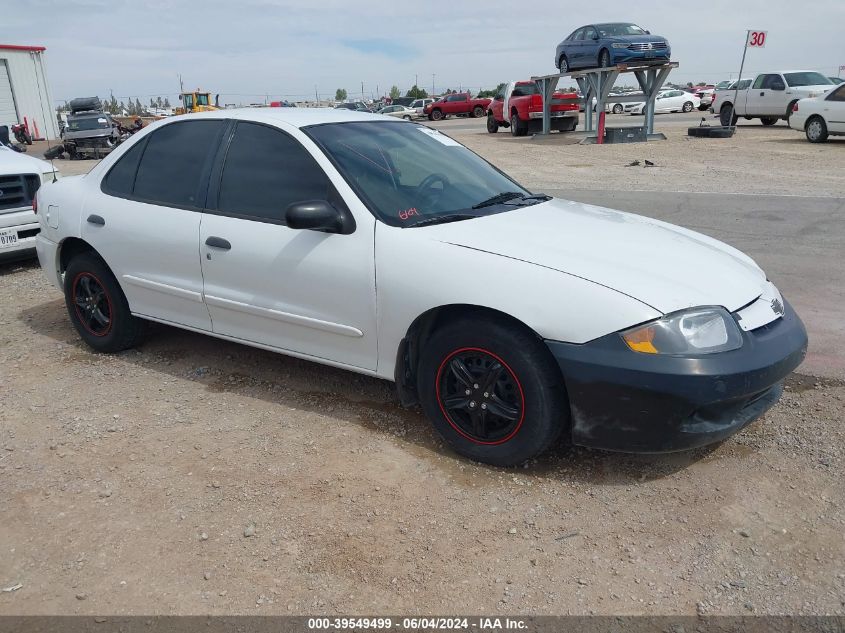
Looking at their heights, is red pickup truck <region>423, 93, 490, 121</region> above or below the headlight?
below

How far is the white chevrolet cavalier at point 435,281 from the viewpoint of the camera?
3006 mm

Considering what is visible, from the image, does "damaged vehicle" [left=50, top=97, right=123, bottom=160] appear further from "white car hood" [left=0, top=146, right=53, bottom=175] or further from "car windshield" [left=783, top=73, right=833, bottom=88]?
"car windshield" [left=783, top=73, right=833, bottom=88]

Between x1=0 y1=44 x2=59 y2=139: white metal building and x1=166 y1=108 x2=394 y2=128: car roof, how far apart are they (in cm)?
3611

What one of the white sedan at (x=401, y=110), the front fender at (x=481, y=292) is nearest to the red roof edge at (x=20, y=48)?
the white sedan at (x=401, y=110)

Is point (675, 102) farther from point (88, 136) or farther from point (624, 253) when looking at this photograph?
point (624, 253)

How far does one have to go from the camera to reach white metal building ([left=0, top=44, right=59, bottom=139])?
114ft

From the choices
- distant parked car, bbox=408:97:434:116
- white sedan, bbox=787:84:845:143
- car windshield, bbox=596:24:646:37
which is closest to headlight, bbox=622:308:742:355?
white sedan, bbox=787:84:845:143

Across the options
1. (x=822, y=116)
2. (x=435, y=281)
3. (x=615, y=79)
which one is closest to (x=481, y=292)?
(x=435, y=281)

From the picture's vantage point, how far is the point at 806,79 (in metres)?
22.2

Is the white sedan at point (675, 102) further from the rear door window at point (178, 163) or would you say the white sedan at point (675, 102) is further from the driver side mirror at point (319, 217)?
the driver side mirror at point (319, 217)

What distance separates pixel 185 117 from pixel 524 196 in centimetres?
220

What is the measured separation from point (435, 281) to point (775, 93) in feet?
77.1

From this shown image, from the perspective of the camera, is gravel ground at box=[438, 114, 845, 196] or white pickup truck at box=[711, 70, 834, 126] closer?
gravel ground at box=[438, 114, 845, 196]

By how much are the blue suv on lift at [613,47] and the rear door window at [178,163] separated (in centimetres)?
1777
